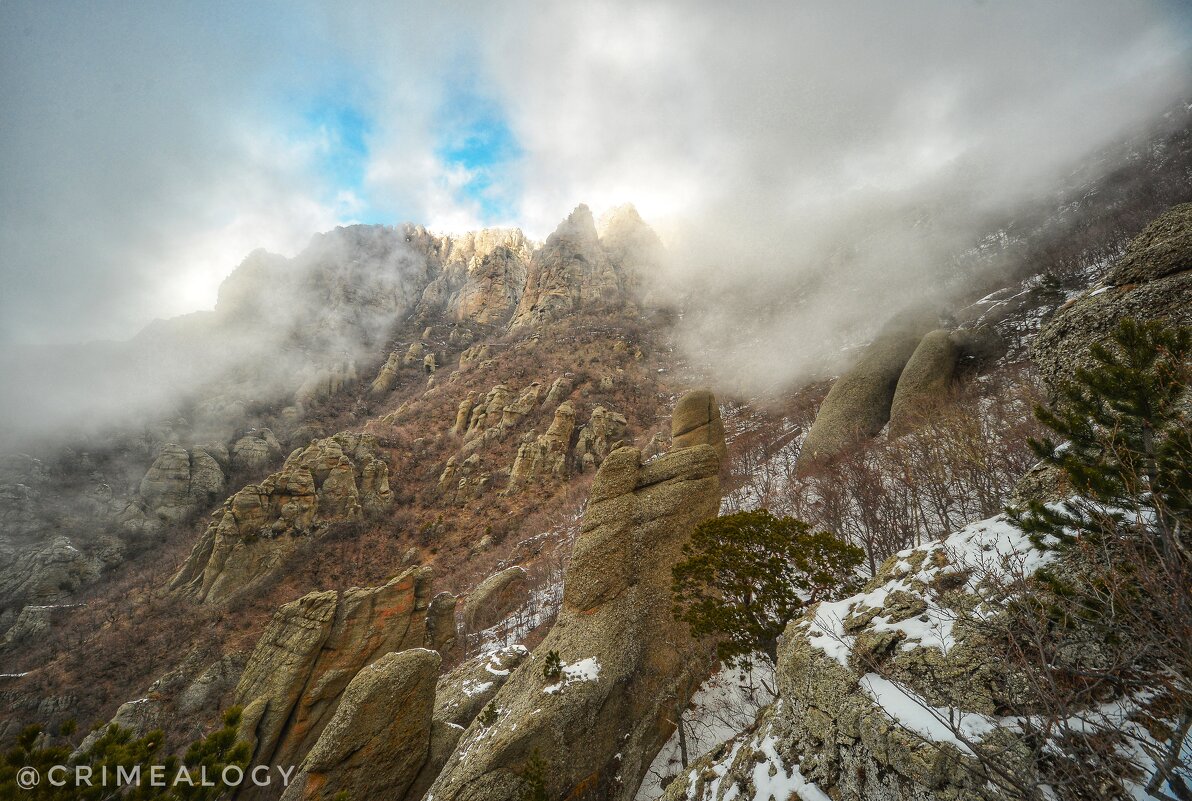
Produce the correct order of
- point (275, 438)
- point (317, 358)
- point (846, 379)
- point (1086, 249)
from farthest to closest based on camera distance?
point (317, 358) < point (275, 438) < point (1086, 249) < point (846, 379)

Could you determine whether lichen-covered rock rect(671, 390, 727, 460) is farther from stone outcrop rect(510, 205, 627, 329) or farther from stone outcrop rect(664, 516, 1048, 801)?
stone outcrop rect(510, 205, 627, 329)

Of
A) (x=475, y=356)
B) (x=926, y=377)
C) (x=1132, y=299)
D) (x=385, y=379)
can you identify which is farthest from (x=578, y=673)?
(x=385, y=379)

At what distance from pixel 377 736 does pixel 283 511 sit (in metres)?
40.4

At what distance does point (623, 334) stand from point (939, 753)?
275 feet

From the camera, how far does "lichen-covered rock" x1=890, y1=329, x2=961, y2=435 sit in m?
23.7

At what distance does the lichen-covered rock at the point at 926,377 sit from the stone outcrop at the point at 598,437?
2921 centimetres

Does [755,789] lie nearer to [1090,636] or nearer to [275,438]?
[1090,636]

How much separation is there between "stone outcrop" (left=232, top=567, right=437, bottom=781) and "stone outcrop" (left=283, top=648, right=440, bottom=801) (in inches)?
220

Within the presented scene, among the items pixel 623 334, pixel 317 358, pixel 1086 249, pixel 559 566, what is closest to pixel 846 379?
pixel 559 566

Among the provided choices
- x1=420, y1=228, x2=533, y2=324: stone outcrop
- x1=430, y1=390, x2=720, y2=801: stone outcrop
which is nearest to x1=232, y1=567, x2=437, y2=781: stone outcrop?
x1=430, y1=390, x2=720, y2=801: stone outcrop

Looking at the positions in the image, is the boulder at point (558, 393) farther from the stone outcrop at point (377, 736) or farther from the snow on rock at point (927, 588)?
the snow on rock at point (927, 588)

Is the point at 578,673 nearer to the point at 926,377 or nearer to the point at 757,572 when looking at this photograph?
the point at 757,572

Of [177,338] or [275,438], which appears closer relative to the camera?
[275,438]

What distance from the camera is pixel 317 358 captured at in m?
99.6
